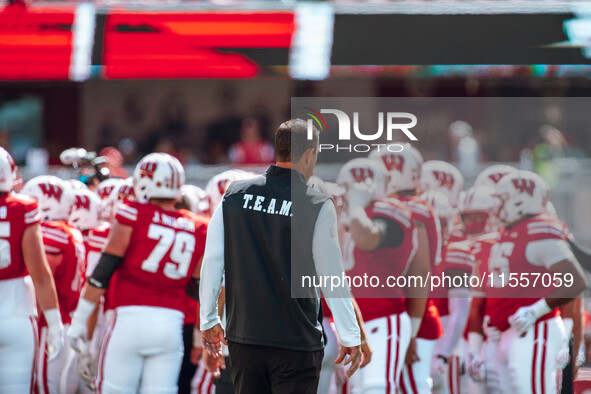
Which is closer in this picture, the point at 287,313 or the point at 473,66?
the point at 287,313

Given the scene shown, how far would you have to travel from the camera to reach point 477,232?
676 centimetres

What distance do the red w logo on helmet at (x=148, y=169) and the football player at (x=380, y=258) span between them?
1.26m

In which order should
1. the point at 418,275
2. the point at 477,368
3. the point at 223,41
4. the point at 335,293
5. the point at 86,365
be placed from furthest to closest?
the point at 223,41
the point at 477,368
the point at 418,275
the point at 86,365
the point at 335,293

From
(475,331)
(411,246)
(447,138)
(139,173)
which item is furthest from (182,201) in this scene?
(447,138)

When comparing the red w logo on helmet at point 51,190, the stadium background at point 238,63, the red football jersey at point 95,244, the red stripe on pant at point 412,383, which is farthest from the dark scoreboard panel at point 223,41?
the red stripe on pant at point 412,383

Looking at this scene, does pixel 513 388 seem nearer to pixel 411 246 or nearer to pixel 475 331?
pixel 475 331

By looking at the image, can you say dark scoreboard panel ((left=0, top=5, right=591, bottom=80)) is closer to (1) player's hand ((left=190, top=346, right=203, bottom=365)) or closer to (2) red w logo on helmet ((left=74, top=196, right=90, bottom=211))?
(2) red w logo on helmet ((left=74, top=196, right=90, bottom=211))

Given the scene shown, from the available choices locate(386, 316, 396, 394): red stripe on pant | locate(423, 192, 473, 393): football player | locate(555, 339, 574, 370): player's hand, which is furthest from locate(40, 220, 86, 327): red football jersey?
locate(555, 339, 574, 370): player's hand

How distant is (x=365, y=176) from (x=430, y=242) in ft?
2.16

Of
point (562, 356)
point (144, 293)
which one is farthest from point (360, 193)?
point (562, 356)

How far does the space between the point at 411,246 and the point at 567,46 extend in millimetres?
8245

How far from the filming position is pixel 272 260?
4.14 metres

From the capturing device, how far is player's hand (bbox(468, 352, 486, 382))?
6.45 meters

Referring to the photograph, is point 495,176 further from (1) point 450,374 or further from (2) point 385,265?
(1) point 450,374
